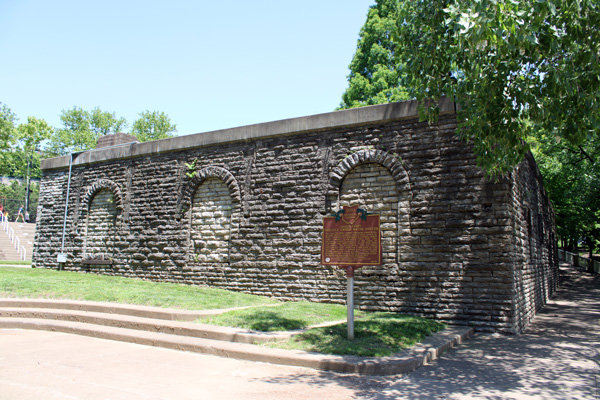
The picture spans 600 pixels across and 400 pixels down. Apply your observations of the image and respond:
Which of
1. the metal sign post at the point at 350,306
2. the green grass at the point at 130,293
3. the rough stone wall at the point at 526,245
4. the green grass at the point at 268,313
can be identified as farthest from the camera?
the green grass at the point at 130,293

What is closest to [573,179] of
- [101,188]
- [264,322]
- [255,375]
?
[264,322]

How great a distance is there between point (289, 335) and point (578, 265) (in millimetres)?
33626

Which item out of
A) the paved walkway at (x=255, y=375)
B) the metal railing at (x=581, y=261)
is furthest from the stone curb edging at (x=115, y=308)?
the metal railing at (x=581, y=261)

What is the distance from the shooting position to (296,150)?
438 inches

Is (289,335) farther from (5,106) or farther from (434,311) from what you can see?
(5,106)

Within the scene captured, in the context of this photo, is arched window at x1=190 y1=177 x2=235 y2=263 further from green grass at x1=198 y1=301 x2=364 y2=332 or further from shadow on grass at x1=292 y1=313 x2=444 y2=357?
shadow on grass at x1=292 y1=313 x2=444 y2=357

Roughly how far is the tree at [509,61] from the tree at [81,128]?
177ft

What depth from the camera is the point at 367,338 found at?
6746mm

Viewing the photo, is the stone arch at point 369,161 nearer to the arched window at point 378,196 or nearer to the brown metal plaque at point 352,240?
the arched window at point 378,196

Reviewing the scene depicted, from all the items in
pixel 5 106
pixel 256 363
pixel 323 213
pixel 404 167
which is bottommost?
pixel 256 363

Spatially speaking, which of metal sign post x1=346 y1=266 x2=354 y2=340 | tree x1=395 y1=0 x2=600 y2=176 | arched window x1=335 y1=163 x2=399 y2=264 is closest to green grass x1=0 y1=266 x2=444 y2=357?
metal sign post x1=346 y1=266 x2=354 y2=340

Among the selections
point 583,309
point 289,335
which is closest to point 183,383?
point 289,335

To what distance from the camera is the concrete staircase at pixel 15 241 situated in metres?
26.9

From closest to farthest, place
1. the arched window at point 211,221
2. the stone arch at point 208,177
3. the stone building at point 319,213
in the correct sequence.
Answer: the stone building at point 319,213 < the stone arch at point 208,177 < the arched window at point 211,221
